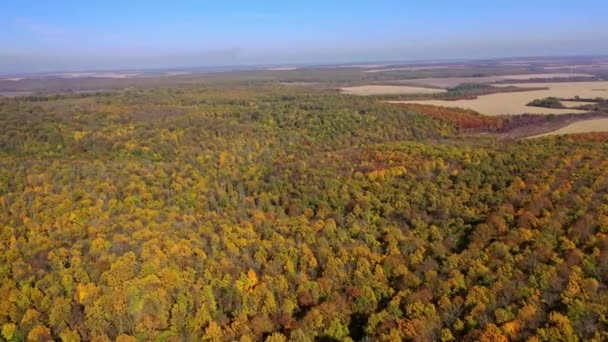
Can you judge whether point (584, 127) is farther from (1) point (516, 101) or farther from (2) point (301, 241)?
(2) point (301, 241)

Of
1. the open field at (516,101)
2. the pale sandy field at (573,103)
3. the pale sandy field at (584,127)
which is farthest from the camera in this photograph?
the pale sandy field at (573,103)

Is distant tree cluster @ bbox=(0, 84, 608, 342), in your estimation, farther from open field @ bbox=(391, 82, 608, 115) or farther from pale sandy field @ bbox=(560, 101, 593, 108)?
pale sandy field @ bbox=(560, 101, 593, 108)

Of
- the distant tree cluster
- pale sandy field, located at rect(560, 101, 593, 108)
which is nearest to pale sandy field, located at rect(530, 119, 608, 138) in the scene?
the distant tree cluster

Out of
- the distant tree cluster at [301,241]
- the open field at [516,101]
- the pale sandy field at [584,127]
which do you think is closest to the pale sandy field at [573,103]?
the open field at [516,101]

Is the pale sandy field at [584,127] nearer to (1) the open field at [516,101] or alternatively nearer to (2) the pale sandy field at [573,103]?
(1) the open field at [516,101]

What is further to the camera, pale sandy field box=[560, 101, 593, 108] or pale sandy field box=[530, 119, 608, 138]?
pale sandy field box=[560, 101, 593, 108]

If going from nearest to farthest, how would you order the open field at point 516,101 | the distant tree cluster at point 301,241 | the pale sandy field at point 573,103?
the distant tree cluster at point 301,241 < the open field at point 516,101 < the pale sandy field at point 573,103

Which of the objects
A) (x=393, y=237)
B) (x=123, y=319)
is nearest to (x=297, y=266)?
(x=393, y=237)

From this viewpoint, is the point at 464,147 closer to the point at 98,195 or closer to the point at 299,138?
the point at 299,138

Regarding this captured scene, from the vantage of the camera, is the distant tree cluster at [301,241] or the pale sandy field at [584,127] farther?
the pale sandy field at [584,127]
